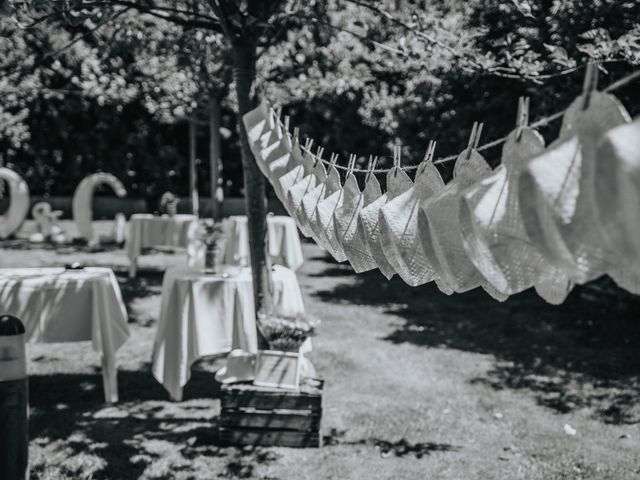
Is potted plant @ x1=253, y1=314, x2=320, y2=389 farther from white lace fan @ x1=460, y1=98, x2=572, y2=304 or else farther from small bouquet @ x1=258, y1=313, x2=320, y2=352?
white lace fan @ x1=460, y1=98, x2=572, y2=304

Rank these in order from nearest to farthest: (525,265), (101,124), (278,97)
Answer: (525,265) < (278,97) < (101,124)

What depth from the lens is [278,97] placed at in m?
10.8

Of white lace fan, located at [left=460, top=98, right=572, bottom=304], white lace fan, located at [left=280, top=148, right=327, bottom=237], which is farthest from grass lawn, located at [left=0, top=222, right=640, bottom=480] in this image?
white lace fan, located at [left=460, top=98, right=572, bottom=304]

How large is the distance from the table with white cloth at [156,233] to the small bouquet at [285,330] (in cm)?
646

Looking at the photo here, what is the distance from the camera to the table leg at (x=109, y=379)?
4793mm

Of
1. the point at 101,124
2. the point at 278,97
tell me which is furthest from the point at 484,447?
the point at 101,124

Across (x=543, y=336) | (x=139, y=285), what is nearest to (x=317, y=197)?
(x=543, y=336)

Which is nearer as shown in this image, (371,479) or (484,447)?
(371,479)

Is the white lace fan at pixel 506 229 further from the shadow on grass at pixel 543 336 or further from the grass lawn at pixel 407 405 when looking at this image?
the shadow on grass at pixel 543 336

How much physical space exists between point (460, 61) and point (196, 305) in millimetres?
2465

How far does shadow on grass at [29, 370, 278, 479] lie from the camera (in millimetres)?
3799

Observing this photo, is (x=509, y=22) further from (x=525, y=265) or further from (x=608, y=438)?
(x=525, y=265)

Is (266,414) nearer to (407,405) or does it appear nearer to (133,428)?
(133,428)

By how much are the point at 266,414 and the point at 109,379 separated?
1.42m
